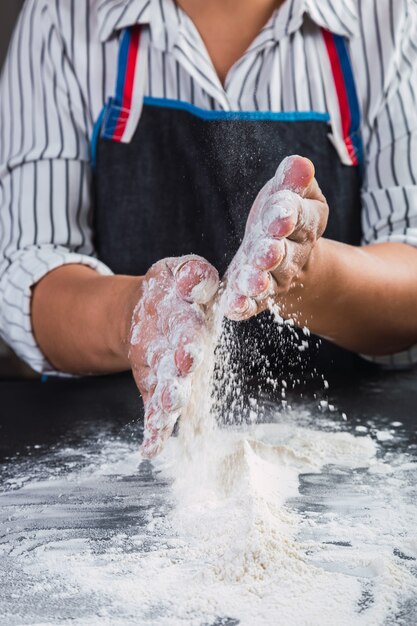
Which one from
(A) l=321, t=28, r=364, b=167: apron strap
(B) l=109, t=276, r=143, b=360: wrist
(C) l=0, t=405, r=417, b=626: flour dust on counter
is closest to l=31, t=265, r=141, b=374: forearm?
(B) l=109, t=276, r=143, b=360: wrist

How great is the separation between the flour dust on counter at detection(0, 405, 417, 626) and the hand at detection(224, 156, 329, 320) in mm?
148

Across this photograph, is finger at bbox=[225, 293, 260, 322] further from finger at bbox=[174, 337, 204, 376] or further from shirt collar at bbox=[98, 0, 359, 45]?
A: shirt collar at bbox=[98, 0, 359, 45]

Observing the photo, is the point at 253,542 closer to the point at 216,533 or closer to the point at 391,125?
the point at 216,533

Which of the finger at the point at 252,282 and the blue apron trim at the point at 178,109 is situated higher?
the blue apron trim at the point at 178,109

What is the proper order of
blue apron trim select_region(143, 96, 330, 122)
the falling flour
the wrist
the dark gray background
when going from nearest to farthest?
the falling flour
the wrist
blue apron trim select_region(143, 96, 330, 122)
the dark gray background

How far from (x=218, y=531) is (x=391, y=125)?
2.09 ft

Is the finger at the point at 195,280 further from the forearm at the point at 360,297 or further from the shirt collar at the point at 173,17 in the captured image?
the shirt collar at the point at 173,17

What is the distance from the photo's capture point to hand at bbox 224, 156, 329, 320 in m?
0.54

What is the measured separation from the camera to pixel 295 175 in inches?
22.0

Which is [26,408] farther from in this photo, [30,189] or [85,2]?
[85,2]

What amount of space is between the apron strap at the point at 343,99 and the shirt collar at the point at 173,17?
0.07 ft

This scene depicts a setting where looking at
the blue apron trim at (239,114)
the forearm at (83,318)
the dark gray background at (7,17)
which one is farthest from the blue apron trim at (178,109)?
the dark gray background at (7,17)

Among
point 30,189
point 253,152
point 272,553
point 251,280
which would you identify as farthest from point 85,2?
point 272,553

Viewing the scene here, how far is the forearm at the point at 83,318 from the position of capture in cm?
77
